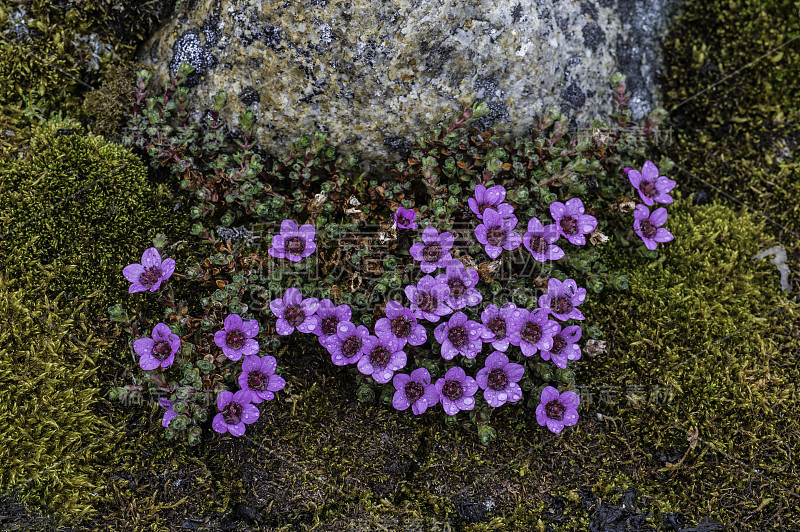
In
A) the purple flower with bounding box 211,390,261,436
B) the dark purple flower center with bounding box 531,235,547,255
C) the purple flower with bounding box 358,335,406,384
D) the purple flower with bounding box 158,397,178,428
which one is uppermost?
the purple flower with bounding box 158,397,178,428

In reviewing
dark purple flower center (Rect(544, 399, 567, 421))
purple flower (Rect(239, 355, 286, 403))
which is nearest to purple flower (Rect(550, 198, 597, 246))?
dark purple flower center (Rect(544, 399, 567, 421))

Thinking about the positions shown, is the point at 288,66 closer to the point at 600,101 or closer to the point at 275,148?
the point at 275,148

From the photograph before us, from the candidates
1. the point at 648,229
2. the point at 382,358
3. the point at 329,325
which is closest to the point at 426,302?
the point at 382,358

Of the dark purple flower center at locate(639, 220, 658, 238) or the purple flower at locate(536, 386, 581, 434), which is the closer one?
the purple flower at locate(536, 386, 581, 434)

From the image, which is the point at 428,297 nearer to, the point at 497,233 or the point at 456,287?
the point at 456,287

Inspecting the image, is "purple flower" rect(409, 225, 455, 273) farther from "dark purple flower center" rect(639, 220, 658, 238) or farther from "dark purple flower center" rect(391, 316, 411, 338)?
"dark purple flower center" rect(639, 220, 658, 238)

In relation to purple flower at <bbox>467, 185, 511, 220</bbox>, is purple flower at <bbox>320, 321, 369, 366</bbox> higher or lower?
lower
